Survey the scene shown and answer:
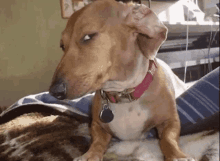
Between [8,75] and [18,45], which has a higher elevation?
A: [18,45]

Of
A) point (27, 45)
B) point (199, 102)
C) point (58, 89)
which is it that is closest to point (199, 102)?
point (199, 102)

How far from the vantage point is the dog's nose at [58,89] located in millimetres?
593

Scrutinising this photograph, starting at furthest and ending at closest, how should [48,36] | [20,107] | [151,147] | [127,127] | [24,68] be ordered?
1. [48,36]
2. [24,68]
3. [20,107]
4. [127,127]
5. [151,147]

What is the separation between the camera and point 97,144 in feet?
2.38

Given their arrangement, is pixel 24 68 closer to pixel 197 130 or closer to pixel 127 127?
pixel 127 127

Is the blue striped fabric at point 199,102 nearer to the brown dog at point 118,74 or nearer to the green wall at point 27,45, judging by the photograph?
the brown dog at point 118,74

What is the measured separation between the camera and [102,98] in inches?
34.2

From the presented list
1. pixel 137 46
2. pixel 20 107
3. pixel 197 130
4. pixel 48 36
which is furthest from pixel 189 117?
pixel 48 36

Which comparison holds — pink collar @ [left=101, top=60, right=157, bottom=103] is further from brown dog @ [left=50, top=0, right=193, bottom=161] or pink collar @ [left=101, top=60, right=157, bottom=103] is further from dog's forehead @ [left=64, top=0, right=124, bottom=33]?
dog's forehead @ [left=64, top=0, right=124, bottom=33]

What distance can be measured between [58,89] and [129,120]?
0.35m

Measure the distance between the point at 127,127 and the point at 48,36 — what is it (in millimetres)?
1611

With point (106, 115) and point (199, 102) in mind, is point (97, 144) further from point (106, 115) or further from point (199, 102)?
point (199, 102)

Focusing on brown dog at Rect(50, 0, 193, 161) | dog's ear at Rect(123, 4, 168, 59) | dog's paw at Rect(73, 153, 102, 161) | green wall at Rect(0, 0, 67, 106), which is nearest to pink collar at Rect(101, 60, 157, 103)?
brown dog at Rect(50, 0, 193, 161)

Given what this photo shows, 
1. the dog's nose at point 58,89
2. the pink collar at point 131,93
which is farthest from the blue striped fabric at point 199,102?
the dog's nose at point 58,89
